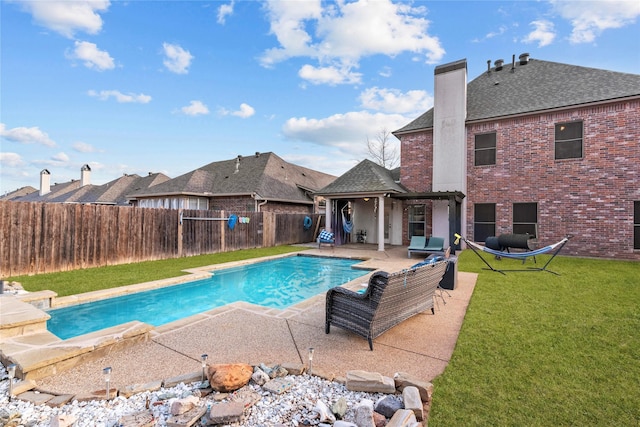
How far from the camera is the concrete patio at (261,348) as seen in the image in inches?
118

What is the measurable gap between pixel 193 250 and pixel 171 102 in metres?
8.42

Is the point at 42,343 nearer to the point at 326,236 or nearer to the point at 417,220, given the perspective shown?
the point at 326,236

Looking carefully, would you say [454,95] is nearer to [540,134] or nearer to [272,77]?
[540,134]

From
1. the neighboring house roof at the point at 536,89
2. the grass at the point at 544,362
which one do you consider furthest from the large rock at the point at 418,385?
the neighboring house roof at the point at 536,89

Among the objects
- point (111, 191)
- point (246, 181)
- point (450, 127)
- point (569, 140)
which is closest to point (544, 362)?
point (569, 140)

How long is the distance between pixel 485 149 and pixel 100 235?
14.4 meters

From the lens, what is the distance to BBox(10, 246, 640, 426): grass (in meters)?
2.37

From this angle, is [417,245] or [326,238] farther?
[326,238]

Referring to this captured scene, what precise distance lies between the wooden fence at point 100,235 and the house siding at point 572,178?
35.2 ft

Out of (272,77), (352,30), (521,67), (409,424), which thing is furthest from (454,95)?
(409,424)

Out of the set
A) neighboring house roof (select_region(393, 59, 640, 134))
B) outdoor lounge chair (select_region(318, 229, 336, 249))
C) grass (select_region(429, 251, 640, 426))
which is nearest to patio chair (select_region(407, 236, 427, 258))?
outdoor lounge chair (select_region(318, 229, 336, 249))

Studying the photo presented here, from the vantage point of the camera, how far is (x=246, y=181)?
20344 mm

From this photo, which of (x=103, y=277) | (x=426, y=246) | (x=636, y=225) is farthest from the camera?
(x=426, y=246)

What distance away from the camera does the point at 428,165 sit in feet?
47.6
